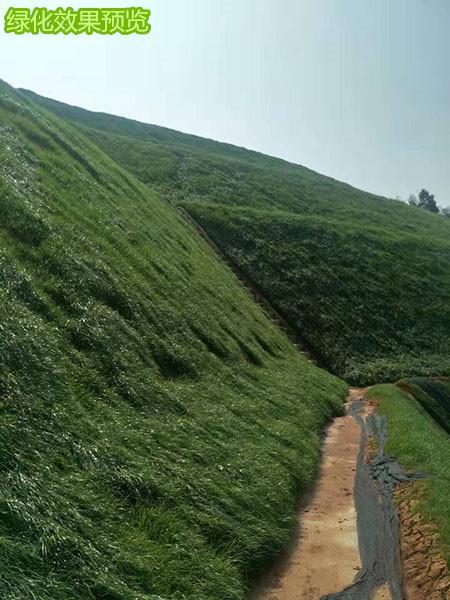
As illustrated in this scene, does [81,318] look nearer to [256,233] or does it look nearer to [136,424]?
[136,424]

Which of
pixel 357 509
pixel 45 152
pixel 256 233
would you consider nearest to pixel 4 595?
pixel 357 509

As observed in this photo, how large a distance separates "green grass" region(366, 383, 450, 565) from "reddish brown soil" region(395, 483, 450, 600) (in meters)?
0.22

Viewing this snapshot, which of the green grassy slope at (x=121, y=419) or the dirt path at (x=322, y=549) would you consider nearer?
the green grassy slope at (x=121, y=419)

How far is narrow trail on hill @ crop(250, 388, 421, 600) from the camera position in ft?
36.9

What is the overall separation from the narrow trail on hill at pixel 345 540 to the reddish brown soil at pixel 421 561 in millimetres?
194

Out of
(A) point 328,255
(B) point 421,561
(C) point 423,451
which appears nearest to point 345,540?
(B) point 421,561

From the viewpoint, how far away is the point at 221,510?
12.0 metres

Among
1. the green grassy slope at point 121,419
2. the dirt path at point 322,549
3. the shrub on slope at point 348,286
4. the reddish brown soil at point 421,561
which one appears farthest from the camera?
the shrub on slope at point 348,286

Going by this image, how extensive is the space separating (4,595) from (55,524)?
1.66 meters

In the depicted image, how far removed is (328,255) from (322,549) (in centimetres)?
4587

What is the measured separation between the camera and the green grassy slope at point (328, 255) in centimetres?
4400

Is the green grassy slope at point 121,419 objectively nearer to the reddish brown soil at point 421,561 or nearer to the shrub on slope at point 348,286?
the reddish brown soil at point 421,561

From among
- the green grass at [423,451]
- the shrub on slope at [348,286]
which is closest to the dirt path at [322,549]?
the green grass at [423,451]

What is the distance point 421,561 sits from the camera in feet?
40.4
